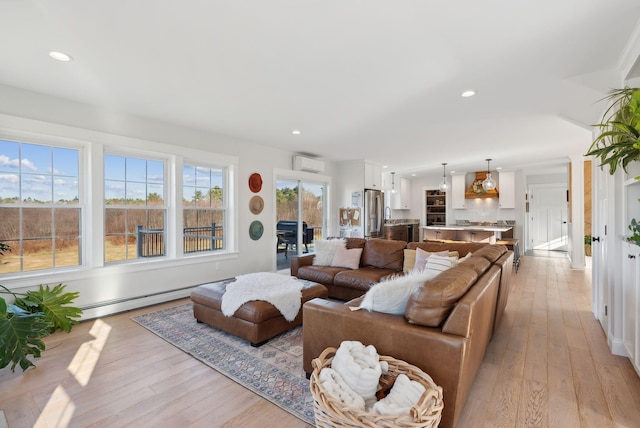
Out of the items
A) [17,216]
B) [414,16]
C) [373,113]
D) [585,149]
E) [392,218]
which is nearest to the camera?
[414,16]

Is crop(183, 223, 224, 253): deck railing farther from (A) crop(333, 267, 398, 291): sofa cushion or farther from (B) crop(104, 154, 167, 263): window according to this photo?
(A) crop(333, 267, 398, 291): sofa cushion

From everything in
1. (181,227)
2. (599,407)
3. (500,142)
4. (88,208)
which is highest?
(500,142)

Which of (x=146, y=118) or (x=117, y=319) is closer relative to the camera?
(x=117, y=319)

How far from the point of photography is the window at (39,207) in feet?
10.1

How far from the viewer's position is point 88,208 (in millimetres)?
3475

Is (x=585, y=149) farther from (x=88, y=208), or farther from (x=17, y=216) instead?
(x=17, y=216)

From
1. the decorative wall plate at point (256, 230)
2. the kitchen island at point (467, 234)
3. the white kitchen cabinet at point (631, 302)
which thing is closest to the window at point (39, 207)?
the decorative wall plate at point (256, 230)

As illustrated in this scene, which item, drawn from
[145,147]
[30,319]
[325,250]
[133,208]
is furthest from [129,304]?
[325,250]

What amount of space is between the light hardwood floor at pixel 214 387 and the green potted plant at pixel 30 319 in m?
0.17

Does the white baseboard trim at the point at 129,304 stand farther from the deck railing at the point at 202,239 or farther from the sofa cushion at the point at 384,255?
the sofa cushion at the point at 384,255

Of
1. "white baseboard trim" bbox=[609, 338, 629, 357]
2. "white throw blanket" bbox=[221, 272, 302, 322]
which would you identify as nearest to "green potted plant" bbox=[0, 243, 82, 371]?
"white throw blanket" bbox=[221, 272, 302, 322]

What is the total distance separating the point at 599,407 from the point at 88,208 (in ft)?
15.9

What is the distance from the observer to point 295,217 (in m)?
6.07

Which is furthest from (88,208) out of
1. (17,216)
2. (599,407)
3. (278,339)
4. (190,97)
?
(599,407)
